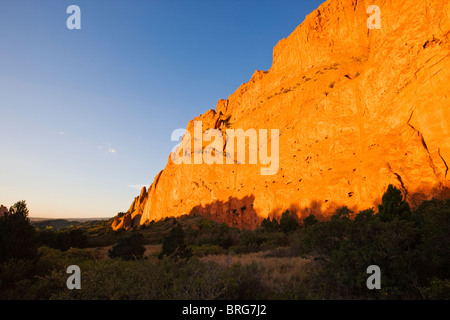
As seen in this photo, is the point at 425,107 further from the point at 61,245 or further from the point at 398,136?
Answer: the point at 61,245

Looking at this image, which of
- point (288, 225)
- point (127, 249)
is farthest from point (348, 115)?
point (127, 249)

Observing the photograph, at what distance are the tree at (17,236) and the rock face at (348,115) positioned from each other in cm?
2918

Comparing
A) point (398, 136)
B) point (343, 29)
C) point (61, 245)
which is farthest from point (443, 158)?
point (61, 245)

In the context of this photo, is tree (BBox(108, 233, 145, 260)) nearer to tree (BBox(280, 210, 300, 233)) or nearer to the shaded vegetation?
the shaded vegetation

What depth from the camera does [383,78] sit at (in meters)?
27.4

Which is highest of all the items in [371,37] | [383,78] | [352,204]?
[371,37]

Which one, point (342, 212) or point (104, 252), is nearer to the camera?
point (342, 212)

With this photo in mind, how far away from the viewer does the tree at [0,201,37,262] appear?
374 inches

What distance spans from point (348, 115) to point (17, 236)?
3642 centimetres

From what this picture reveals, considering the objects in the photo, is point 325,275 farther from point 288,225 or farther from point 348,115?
point 348,115

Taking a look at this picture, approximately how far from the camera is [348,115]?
102 feet

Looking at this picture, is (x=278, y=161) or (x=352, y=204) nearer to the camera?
(x=352, y=204)

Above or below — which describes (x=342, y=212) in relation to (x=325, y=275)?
above

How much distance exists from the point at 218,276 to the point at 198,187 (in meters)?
54.7
